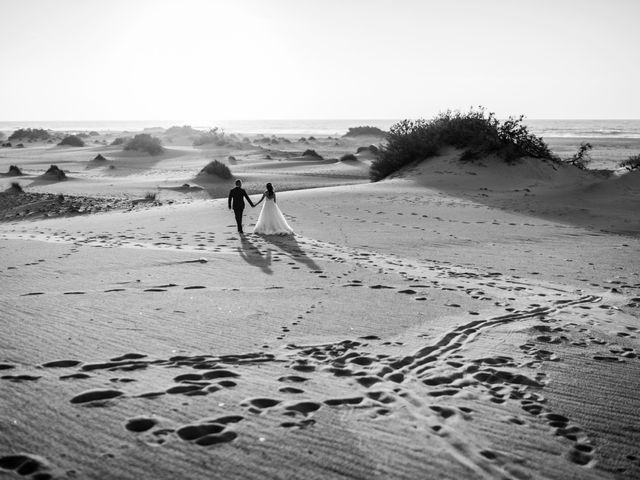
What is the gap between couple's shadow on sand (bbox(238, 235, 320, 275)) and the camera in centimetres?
844

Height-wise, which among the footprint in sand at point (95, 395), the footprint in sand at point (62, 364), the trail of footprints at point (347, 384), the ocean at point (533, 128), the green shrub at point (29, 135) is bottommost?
the trail of footprints at point (347, 384)

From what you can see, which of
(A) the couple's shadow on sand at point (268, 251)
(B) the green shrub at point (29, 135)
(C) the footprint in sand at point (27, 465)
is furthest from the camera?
(B) the green shrub at point (29, 135)

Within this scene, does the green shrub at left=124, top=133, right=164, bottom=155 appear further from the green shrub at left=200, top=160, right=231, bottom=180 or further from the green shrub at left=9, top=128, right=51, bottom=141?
the green shrub at left=9, top=128, right=51, bottom=141

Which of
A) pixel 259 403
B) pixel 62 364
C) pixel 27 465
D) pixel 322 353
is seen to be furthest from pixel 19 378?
pixel 322 353

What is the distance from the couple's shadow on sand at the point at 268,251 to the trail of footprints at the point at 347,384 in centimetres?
348

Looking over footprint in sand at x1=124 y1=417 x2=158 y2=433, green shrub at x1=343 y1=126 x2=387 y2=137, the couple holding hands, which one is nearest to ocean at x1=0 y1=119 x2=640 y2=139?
green shrub at x1=343 y1=126 x2=387 y2=137

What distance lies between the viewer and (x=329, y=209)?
46.4 ft

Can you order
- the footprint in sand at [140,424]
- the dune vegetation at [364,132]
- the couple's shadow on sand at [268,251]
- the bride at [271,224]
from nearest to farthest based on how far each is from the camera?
the footprint in sand at [140,424] < the couple's shadow on sand at [268,251] < the bride at [271,224] < the dune vegetation at [364,132]

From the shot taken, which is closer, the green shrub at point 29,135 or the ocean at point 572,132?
the ocean at point 572,132

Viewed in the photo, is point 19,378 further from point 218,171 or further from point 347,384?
point 218,171

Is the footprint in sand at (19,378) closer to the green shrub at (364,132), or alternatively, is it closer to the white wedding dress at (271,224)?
the white wedding dress at (271,224)

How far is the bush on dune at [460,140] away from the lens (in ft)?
64.4

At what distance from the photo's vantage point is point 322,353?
4625 mm

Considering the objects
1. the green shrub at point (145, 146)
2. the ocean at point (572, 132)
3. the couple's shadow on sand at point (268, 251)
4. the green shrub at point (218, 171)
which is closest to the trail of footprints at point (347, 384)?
the couple's shadow on sand at point (268, 251)
